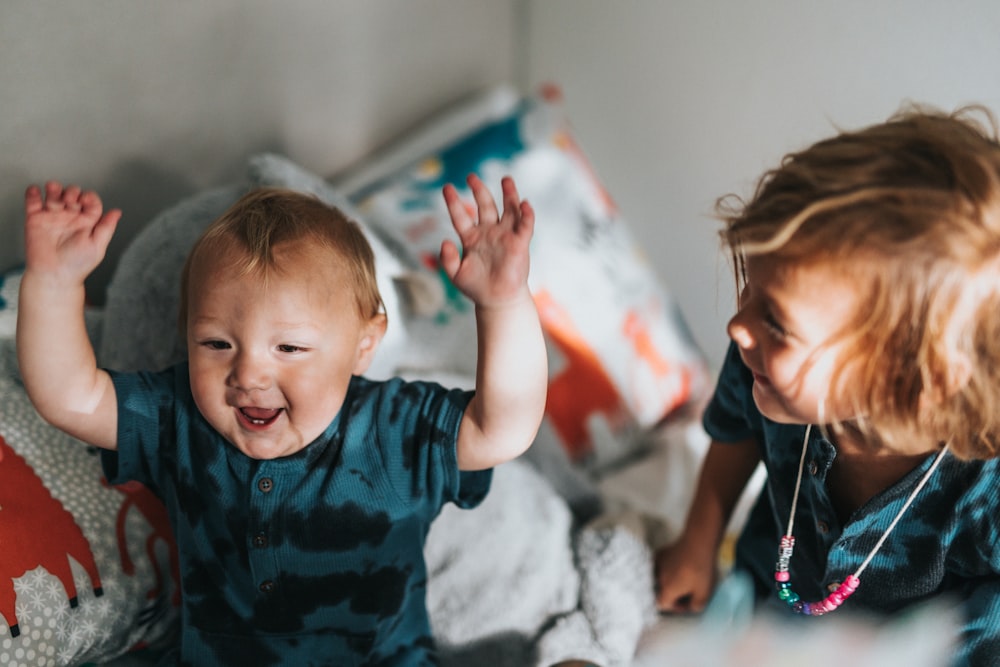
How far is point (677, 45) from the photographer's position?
138 cm

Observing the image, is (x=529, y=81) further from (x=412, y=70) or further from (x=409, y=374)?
(x=409, y=374)

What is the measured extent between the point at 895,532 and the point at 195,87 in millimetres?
911

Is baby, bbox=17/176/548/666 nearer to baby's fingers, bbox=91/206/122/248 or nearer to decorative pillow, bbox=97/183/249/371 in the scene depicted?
baby's fingers, bbox=91/206/122/248

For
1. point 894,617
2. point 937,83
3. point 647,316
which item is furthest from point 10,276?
point 937,83

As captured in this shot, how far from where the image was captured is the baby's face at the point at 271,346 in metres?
0.74

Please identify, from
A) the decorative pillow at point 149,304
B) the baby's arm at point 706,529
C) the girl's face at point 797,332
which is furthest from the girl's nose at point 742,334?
the decorative pillow at point 149,304

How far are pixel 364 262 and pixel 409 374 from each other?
284 mm

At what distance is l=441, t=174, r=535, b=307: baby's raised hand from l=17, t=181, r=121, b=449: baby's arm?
288 mm

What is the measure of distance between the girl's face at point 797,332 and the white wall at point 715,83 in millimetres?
429

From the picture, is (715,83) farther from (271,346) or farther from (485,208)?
(271,346)

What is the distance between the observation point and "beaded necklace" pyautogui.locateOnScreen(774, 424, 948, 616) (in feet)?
2.60

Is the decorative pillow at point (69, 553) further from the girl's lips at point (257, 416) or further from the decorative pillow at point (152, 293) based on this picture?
the girl's lips at point (257, 416)

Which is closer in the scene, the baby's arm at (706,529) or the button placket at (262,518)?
the button placket at (262,518)

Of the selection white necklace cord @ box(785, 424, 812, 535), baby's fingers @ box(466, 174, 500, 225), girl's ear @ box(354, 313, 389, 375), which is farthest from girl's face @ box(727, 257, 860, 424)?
girl's ear @ box(354, 313, 389, 375)
